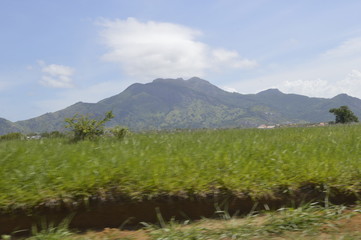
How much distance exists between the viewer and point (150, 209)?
3.45 metres

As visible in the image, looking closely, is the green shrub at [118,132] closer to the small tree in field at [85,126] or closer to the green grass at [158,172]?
the small tree in field at [85,126]

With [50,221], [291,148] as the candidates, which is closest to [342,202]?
[291,148]

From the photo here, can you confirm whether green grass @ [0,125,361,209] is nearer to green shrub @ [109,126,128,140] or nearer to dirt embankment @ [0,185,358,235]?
dirt embankment @ [0,185,358,235]

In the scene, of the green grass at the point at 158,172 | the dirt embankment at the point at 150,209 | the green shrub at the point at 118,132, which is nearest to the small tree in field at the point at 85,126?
the green shrub at the point at 118,132

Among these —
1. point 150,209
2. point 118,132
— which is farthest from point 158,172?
point 118,132

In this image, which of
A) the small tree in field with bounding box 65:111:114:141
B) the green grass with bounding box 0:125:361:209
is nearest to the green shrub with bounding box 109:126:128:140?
the small tree in field with bounding box 65:111:114:141

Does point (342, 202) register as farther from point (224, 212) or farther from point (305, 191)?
point (224, 212)

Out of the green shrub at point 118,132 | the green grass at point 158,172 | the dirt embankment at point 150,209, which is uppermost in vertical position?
the green shrub at point 118,132

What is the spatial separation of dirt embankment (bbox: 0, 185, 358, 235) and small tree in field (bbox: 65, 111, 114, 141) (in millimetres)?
5511

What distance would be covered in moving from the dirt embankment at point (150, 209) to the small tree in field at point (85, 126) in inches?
217

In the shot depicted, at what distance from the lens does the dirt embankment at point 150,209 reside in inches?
123

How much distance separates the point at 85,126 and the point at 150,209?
19.6ft

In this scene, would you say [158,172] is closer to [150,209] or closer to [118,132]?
[150,209]

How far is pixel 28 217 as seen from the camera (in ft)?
10.3
